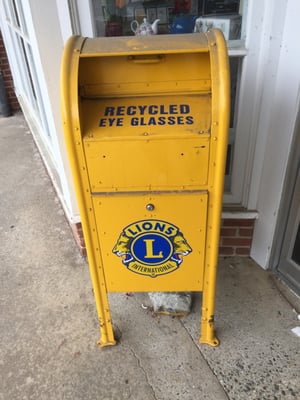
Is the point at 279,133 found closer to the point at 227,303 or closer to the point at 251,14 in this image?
the point at 251,14

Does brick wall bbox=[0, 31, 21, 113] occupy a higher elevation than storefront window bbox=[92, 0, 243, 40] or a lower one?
lower

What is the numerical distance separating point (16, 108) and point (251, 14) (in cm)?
450

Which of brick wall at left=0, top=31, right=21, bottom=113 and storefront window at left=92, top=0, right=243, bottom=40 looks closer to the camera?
storefront window at left=92, top=0, right=243, bottom=40

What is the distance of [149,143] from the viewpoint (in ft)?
4.45

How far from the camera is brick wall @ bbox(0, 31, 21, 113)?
5084mm

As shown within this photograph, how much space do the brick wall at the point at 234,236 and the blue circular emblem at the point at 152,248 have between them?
2.59ft

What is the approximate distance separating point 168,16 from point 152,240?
1232mm

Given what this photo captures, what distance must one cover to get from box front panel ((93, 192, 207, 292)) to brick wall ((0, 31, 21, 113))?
4423mm

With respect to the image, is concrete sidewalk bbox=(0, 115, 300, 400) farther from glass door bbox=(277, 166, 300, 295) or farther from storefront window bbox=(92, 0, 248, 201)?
storefront window bbox=(92, 0, 248, 201)

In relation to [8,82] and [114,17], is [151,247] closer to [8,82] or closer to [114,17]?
[114,17]

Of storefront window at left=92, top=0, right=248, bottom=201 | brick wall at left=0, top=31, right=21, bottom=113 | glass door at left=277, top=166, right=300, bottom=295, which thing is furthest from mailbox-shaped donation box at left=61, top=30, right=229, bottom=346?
brick wall at left=0, top=31, right=21, bottom=113

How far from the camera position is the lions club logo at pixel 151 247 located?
1.58 m

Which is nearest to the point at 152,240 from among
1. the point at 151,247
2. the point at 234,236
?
the point at 151,247

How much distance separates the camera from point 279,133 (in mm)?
1934
